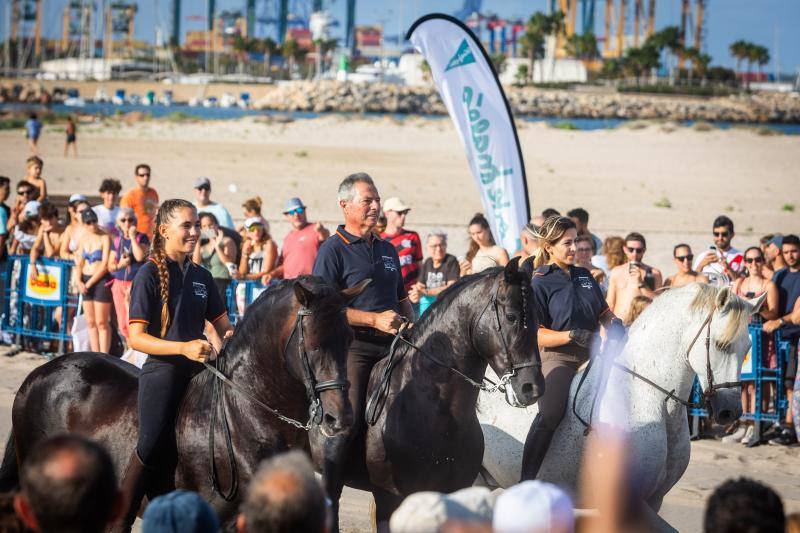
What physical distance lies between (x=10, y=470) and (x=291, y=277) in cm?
569

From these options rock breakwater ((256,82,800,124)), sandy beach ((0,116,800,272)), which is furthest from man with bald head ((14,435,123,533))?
rock breakwater ((256,82,800,124))

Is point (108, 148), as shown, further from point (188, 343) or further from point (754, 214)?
point (188, 343)

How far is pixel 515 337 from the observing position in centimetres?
559

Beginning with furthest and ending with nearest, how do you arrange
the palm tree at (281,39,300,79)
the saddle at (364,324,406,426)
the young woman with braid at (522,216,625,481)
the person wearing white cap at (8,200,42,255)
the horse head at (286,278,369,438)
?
1. the palm tree at (281,39,300,79)
2. the person wearing white cap at (8,200,42,255)
3. the young woman with braid at (522,216,625,481)
4. the saddle at (364,324,406,426)
5. the horse head at (286,278,369,438)

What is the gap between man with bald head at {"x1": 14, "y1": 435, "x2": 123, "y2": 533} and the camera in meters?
3.05

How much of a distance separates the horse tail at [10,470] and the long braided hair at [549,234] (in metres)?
3.61

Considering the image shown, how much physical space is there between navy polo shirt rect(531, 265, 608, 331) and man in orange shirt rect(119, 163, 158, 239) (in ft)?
29.8

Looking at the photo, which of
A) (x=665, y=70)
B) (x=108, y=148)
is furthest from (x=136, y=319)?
(x=665, y=70)

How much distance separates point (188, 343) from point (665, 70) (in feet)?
589

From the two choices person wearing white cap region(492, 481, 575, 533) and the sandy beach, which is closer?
person wearing white cap region(492, 481, 575, 533)

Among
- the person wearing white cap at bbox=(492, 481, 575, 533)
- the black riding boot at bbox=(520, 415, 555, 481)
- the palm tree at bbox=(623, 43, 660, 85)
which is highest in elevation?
the palm tree at bbox=(623, 43, 660, 85)

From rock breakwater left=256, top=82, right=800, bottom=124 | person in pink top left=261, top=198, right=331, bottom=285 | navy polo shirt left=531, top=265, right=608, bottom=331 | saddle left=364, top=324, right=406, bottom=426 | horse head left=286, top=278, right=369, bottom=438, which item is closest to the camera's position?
horse head left=286, top=278, right=369, bottom=438

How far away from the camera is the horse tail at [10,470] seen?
6.09 meters

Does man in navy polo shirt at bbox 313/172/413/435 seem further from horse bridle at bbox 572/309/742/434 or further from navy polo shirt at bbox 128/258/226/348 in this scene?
horse bridle at bbox 572/309/742/434
